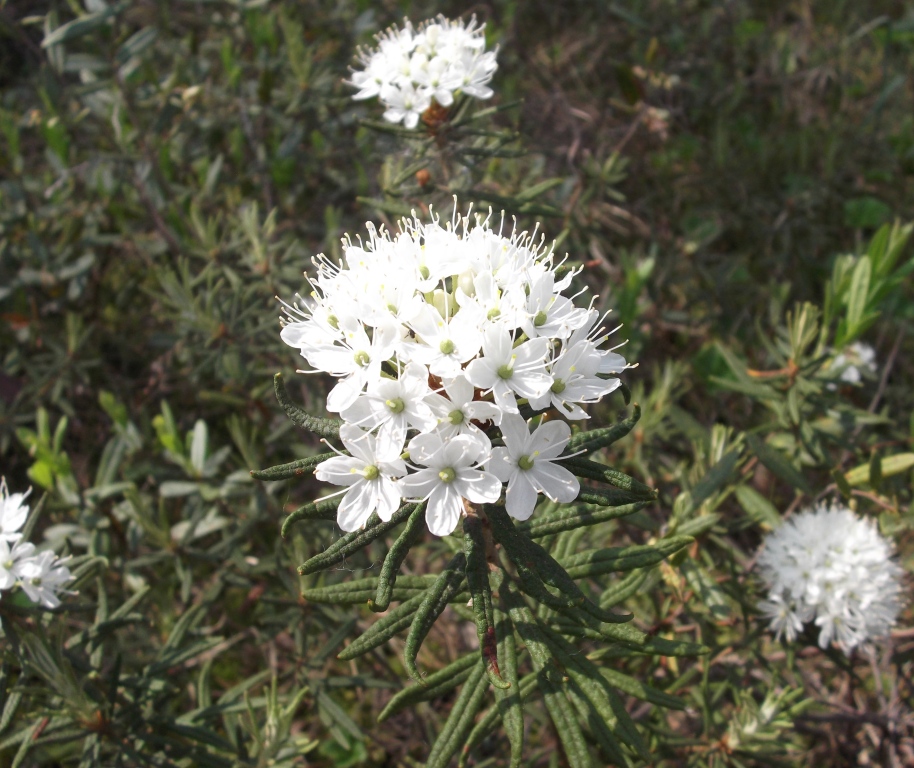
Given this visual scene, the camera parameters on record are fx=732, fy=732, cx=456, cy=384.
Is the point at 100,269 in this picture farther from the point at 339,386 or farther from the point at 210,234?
the point at 339,386

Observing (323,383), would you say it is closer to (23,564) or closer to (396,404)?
(23,564)

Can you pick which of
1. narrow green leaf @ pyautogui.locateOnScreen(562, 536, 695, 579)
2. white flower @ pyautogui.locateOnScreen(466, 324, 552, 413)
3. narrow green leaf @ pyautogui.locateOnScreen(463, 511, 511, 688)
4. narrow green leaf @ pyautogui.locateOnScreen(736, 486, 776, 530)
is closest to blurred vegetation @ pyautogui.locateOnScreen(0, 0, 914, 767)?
narrow green leaf @ pyautogui.locateOnScreen(736, 486, 776, 530)

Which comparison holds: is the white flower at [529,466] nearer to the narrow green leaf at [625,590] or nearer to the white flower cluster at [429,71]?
the narrow green leaf at [625,590]

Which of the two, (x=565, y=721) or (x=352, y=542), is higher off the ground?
(x=352, y=542)

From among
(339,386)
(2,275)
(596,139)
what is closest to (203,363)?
(2,275)

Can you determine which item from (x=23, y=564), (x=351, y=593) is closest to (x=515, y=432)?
(x=351, y=593)

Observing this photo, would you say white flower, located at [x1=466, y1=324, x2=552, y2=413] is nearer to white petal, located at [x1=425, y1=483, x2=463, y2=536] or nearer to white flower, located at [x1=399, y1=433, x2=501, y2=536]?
white flower, located at [x1=399, y1=433, x2=501, y2=536]
